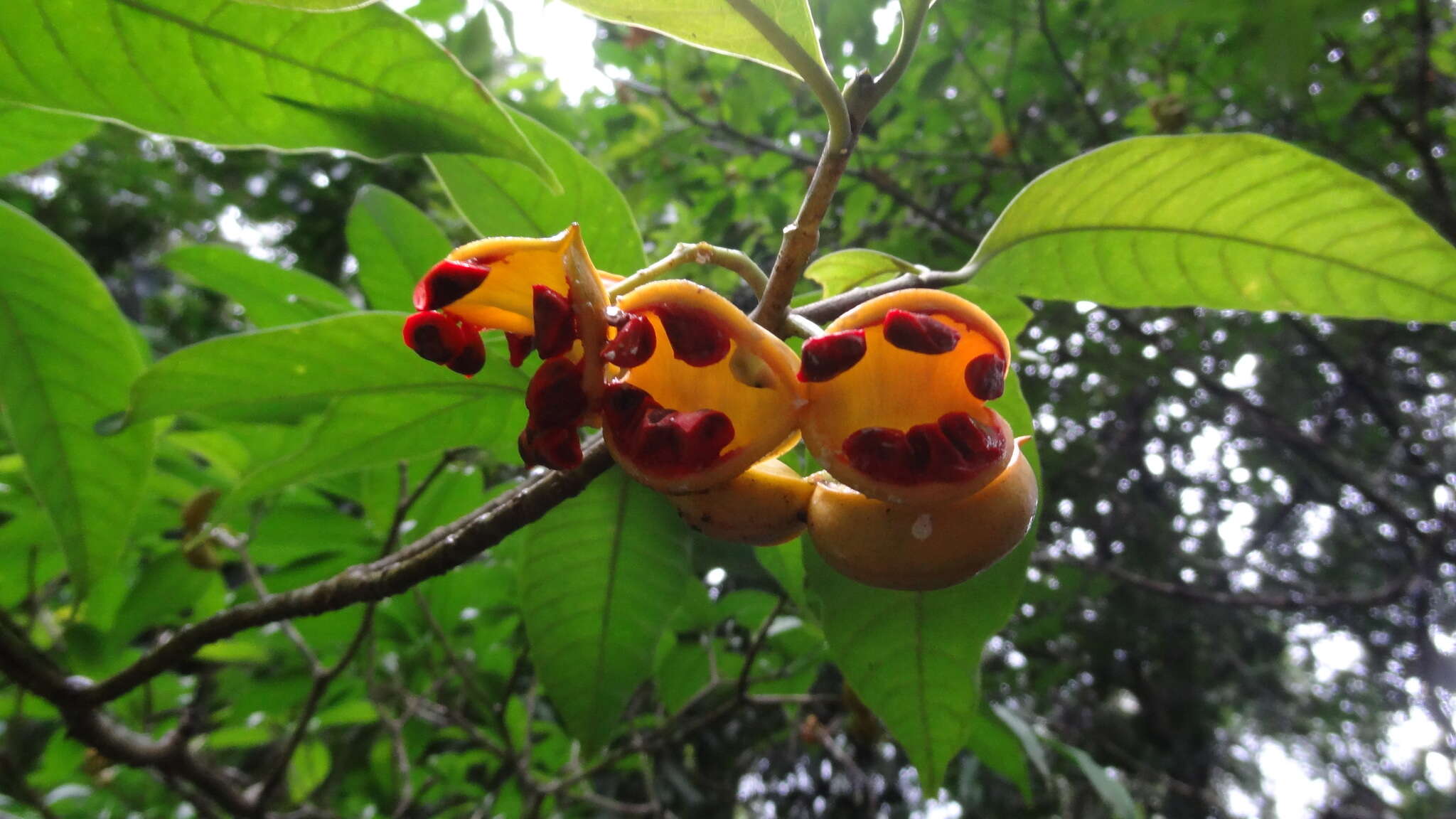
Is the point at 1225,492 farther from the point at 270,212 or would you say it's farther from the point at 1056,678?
the point at 270,212

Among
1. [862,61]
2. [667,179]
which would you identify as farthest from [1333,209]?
[667,179]

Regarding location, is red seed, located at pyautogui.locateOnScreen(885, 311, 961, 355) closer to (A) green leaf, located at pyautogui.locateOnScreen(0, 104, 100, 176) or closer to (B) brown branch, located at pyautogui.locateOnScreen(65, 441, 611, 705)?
(B) brown branch, located at pyautogui.locateOnScreen(65, 441, 611, 705)

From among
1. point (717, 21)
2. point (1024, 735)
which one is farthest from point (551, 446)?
point (1024, 735)

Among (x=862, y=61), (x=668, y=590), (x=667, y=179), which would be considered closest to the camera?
(x=668, y=590)

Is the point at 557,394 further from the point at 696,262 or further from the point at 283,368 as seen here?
the point at 283,368

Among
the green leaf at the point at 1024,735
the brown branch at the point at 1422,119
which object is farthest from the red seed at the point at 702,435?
the brown branch at the point at 1422,119
